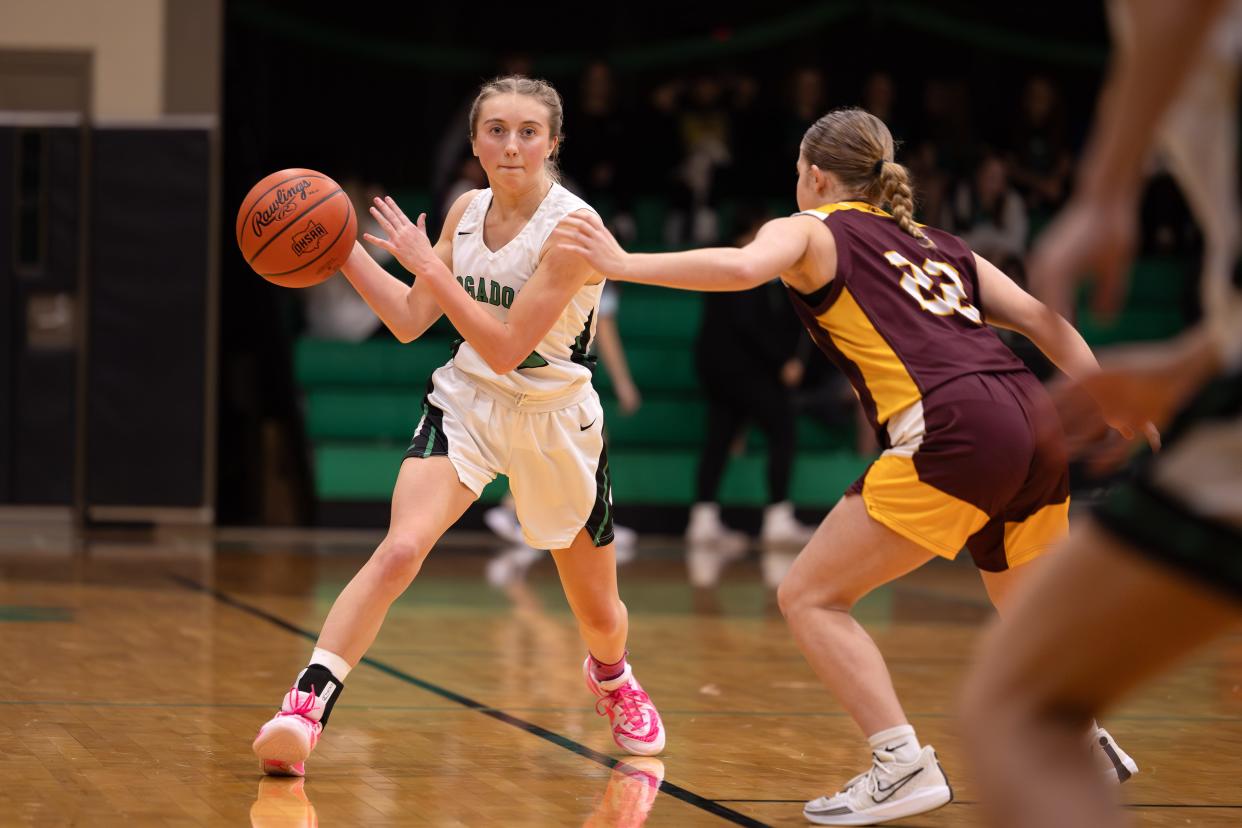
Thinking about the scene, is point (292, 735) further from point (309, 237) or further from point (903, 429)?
point (903, 429)

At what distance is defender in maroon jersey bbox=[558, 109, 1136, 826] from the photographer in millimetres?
3471

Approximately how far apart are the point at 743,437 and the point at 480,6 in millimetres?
4797

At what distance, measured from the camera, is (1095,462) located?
7.24 ft

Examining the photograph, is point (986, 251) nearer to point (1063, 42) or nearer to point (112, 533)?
point (1063, 42)

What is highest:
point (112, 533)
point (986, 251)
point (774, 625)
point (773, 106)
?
point (773, 106)

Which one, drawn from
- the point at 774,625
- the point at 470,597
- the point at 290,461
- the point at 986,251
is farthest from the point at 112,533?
the point at 986,251

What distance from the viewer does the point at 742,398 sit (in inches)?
421

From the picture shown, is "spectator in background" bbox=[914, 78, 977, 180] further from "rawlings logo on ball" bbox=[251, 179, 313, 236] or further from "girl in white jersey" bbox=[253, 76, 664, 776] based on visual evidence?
"rawlings logo on ball" bbox=[251, 179, 313, 236]

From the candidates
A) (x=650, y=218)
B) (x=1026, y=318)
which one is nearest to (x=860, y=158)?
(x=1026, y=318)

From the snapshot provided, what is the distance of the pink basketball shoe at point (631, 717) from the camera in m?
4.26

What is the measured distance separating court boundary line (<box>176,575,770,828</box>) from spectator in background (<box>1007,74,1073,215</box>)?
23.9 feet

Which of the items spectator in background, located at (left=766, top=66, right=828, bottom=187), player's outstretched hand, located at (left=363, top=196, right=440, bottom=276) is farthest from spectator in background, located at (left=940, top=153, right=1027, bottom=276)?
player's outstretched hand, located at (left=363, top=196, right=440, bottom=276)

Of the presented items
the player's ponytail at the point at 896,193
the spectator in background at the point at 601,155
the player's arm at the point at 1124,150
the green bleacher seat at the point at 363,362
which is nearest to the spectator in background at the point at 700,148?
the spectator in background at the point at 601,155

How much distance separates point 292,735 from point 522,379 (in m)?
1.02
